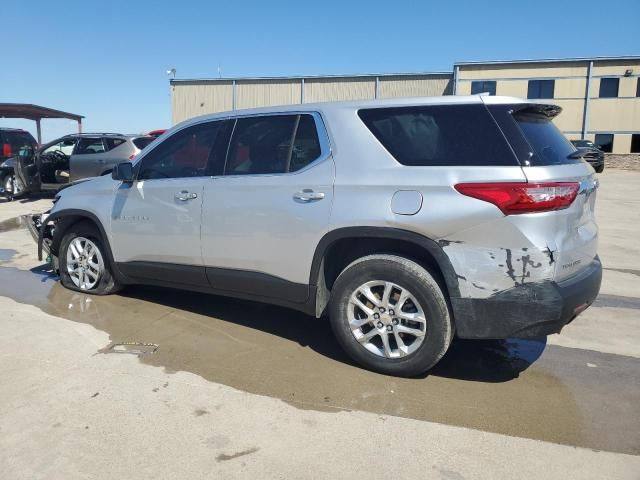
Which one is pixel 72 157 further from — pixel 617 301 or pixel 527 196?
pixel 527 196

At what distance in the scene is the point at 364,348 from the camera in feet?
11.7

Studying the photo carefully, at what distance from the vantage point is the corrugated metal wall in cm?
3669

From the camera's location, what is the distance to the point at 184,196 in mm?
4332

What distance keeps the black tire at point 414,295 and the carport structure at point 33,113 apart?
21788mm

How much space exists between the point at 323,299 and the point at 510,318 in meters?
1.34

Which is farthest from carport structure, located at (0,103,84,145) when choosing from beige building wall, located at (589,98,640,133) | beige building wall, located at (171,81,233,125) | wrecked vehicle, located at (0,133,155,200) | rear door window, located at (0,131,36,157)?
beige building wall, located at (589,98,640,133)

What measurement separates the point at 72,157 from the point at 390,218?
36.2ft

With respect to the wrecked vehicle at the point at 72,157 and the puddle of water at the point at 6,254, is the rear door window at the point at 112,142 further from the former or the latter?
the puddle of water at the point at 6,254

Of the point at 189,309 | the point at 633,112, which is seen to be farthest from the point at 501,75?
the point at 189,309

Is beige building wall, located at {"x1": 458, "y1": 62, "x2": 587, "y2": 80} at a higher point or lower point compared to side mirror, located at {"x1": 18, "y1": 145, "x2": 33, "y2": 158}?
higher

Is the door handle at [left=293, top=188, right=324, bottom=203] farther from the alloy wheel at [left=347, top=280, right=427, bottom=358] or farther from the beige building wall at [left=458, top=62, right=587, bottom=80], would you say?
the beige building wall at [left=458, top=62, right=587, bottom=80]

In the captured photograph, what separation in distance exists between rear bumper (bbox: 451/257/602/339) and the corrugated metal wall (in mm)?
33690

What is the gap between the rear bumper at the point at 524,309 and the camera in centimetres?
303

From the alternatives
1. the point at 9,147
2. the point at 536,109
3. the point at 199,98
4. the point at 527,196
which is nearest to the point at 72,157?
the point at 9,147
